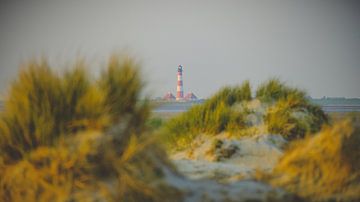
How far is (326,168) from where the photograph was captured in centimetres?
483

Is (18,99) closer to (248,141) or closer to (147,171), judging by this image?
(147,171)

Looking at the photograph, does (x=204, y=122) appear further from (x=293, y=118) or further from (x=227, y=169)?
(x=227, y=169)

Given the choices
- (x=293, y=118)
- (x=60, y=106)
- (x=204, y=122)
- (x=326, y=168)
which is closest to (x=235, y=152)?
(x=204, y=122)

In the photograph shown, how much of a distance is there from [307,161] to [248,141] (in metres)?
2.85

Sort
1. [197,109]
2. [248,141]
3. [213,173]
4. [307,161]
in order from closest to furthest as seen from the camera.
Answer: [307,161] → [213,173] → [248,141] → [197,109]

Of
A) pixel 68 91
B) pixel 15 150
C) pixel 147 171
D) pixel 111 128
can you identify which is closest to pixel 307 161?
pixel 147 171

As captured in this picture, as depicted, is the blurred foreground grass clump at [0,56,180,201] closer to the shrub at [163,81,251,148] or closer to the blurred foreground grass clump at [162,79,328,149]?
the blurred foreground grass clump at [162,79,328,149]

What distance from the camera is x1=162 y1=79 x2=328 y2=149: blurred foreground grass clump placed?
8.30 meters

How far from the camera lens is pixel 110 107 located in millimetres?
4500

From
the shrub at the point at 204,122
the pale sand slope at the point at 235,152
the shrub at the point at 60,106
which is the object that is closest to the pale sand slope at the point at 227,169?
the pale sand slope at the point at 235,152

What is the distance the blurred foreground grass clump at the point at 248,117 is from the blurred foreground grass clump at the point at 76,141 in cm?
325

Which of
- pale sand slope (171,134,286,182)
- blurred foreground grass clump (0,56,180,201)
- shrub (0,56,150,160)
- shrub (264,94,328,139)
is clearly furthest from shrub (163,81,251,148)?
blurred foreground grass clump (0,56,180,201)

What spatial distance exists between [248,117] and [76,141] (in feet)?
16.6

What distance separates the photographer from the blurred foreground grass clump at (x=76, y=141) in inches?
160
